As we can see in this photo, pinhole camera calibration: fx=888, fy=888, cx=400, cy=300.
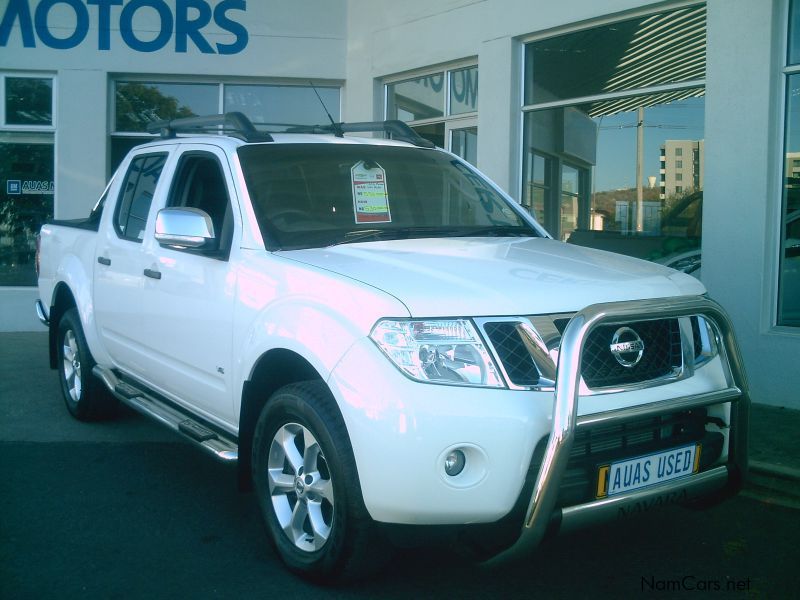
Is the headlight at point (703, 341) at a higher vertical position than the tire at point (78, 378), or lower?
higher

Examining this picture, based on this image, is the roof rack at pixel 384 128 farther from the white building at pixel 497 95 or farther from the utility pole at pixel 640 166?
the utility pole at pixel 640 166

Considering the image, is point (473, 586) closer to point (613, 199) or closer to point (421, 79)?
point (613, 199)

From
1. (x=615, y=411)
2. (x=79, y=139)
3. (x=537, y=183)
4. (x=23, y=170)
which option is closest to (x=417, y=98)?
(x=537, y=183)

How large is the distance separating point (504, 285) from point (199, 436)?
6.08 ft

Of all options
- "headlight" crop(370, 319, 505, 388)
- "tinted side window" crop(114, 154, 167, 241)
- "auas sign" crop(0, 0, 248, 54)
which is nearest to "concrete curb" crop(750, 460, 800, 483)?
"headlight" crop(370, 319, 505, 388)

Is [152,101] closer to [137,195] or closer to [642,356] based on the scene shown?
[137,195]

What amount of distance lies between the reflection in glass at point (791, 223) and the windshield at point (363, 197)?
289 cm

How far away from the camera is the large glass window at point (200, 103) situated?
1177 centimetres

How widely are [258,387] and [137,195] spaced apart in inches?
→ 89.3

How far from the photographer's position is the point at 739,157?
271 inches

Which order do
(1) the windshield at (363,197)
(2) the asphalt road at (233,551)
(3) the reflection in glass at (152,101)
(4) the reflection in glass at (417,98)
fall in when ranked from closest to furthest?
(2) the asphalt road at (233,551) < (1) the windshield at (363,197) < (4) the reflection in glass at (417,98) < (3) the reflection in glass at (152,101)

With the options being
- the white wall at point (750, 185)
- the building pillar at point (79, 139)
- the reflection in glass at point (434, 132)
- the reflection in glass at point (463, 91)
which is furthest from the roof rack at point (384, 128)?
the building pillar at point (79, 139)

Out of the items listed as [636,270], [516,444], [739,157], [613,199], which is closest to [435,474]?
[516,444]

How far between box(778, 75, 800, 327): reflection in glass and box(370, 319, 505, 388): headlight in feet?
15.0
